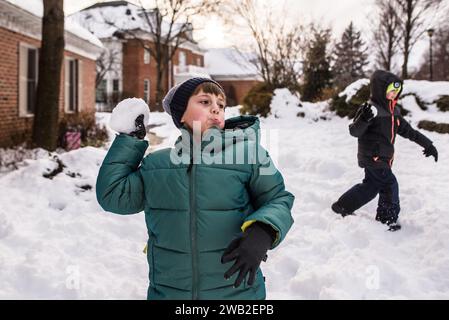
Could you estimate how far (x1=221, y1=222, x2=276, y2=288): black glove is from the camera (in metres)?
1.77

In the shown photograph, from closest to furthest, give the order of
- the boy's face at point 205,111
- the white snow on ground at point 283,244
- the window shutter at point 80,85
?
the boy's face at point 205,111
the white snow on ground at point 283,244
the window shutter at point 80,85

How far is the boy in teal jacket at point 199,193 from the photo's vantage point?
6.60ft

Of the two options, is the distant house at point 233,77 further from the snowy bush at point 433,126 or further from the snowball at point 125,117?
the snowball at point 125,117

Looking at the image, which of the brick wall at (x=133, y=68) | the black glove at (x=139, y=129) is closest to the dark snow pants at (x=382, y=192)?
the black glove at (x=139, y=129)

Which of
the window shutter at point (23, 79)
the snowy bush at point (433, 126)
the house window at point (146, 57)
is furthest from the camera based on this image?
the house window at point (146, 57)

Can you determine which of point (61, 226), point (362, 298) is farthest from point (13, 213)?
point (362, 298)

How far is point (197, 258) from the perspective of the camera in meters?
2.02

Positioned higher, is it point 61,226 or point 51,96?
point 51,96

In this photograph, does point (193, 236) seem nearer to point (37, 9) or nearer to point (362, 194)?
point (362, 194)

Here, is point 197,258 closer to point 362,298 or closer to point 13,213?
point 362,298

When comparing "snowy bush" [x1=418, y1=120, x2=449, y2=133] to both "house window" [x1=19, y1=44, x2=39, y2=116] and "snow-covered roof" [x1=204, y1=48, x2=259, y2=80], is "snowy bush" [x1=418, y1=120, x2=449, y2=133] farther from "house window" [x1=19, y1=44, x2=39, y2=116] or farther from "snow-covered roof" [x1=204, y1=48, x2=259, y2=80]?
"snow-covered roof" [x1=204, y1=48, x2=259, y2=80]

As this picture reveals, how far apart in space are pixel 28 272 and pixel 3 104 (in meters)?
7.52

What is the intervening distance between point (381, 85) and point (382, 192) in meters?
1.29

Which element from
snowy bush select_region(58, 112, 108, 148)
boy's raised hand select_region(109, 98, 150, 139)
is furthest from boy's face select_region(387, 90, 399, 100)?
snowy bush select_region(58, 112, 108, 148)
